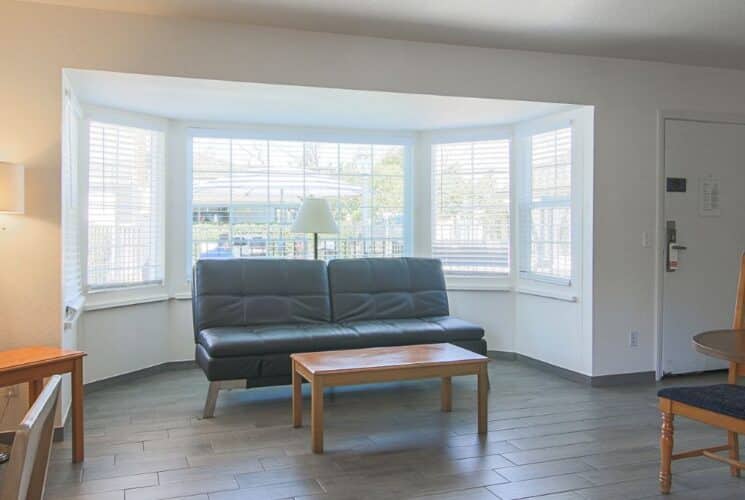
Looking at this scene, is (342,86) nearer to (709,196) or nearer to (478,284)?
(478,284)

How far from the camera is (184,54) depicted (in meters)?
3.69

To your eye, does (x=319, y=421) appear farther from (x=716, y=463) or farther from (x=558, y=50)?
(x=558, y=50)

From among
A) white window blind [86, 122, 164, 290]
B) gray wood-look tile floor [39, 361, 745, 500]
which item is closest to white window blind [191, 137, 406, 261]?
white window blind [86, 122, 164, 290]

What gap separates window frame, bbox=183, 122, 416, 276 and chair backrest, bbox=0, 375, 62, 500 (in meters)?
3.52

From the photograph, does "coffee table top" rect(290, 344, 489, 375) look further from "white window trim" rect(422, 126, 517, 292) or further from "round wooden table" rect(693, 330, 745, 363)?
"white window trim" rect(422, 126, 517, 292)

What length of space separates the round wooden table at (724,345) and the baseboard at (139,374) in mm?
3832

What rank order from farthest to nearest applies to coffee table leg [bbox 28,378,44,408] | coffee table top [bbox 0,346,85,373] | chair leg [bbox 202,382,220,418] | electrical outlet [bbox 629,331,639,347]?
electrical outlet [bbox 629,331,639,347], chair leg [bbox 202,382,220,418], coffee table leg [bbox 28,378,44,408], coffee table top [bbox 0,346,85,373]

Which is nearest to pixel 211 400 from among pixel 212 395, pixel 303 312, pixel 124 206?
pixel 212 395

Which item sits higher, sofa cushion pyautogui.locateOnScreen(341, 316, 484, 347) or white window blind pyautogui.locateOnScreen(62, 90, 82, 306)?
white window blind pyautogui.locateOnScreen(62, 90, 82, 306)

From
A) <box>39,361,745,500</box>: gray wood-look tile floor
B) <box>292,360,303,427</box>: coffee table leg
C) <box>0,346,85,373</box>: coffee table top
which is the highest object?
<box>0,346,85,373</box>: coffee table top

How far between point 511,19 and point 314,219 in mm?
2011

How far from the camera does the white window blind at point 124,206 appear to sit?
14.9ft

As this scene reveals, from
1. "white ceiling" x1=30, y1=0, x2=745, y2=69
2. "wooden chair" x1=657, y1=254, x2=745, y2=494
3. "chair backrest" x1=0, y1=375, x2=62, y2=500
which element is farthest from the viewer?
"white ceiling" x1=30, y1=0, x2=745, y2=69

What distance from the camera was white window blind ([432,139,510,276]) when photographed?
5.53 metres
